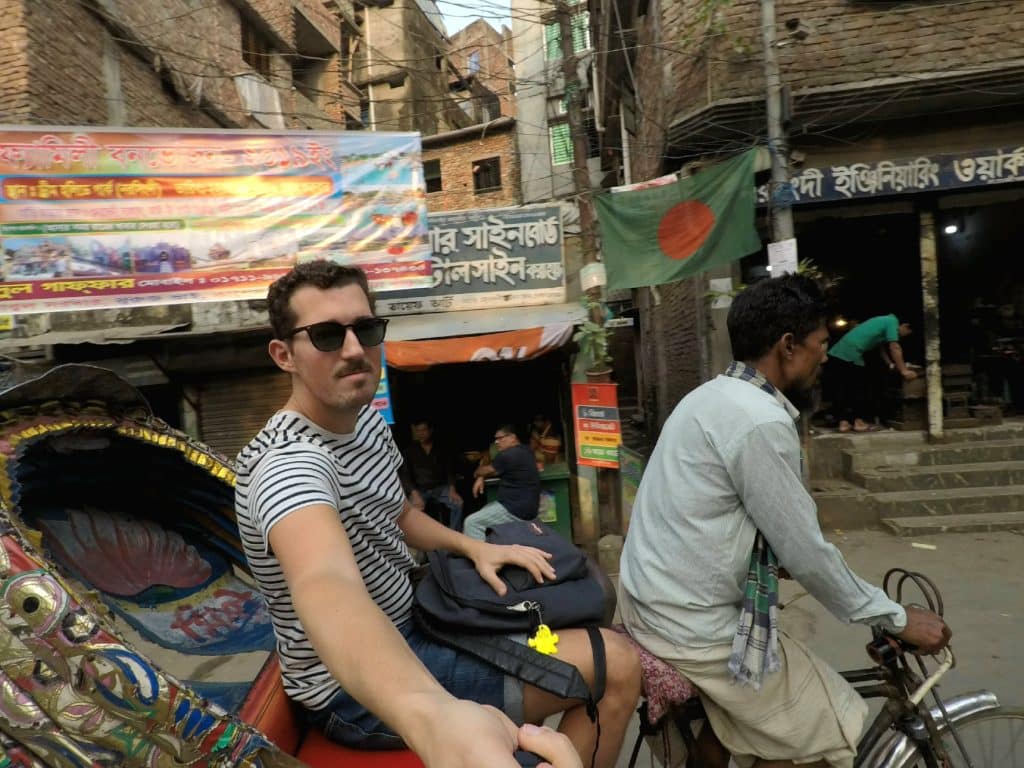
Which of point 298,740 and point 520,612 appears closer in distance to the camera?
point 520,612

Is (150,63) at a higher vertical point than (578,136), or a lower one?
higher

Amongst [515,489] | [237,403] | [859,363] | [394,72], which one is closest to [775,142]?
[859,363]

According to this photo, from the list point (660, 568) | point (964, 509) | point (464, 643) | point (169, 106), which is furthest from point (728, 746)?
point (169, 106)

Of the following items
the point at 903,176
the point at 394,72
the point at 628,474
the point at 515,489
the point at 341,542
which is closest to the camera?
the point at 341,542

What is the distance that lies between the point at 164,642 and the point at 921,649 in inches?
105

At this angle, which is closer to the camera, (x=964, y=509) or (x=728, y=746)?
(x=728, y=746)

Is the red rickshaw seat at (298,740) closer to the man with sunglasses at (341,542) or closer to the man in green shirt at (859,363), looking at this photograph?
the man with sunglasses at (341,542)

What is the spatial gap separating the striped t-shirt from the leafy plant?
13.6 ft

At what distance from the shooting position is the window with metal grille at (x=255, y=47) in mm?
11133

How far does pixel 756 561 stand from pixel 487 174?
59.7ft

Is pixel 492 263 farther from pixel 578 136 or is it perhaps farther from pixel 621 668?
pixel 621 668

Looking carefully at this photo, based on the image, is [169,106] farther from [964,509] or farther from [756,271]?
[964,509]

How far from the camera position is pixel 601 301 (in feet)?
18.6

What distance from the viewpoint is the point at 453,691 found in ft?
4.74
